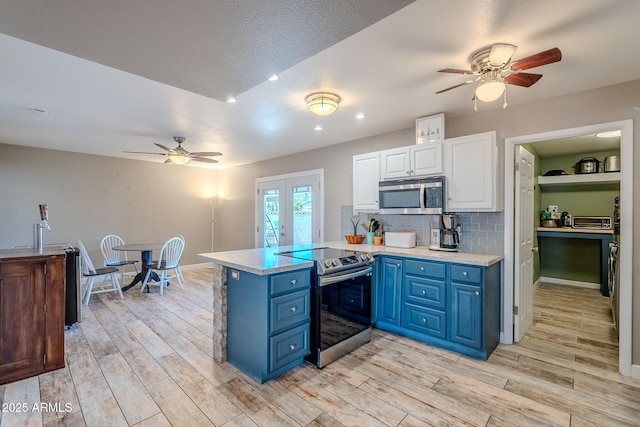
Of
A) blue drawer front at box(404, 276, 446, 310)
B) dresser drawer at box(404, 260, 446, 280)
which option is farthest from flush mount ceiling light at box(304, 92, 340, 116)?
blue drawer front at box(404, 276, 446, 310)

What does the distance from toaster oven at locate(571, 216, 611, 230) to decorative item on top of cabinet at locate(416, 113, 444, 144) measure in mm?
4164

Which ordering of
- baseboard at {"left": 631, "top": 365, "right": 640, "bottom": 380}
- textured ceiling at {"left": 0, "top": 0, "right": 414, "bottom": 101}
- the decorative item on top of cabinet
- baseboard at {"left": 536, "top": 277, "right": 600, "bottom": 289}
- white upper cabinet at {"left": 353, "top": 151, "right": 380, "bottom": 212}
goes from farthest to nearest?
1. baseboard at {"left": 536, "top": 277, "right": 600, "bottom": 289}
2. white upper cabinet at {"left": 353, "top": 151, "right": 380, "bottom": 212}
3. the decorative item on top of cabinet
4. baseboard at {"left": 631, "top": 365, "right": 640, "bottom": 380}
5. textured ceiling at {"left": 0, "top": 0, "right": 414, "bottom": 101}

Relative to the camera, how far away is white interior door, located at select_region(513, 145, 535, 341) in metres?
3.01

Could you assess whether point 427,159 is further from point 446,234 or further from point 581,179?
point 581,179

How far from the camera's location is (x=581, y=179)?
16.6 ft

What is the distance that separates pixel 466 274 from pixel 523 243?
3.30 ft

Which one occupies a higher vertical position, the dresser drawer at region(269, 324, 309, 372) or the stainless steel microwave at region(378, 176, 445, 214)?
the stainless steel microwave at region(378, 176, 445, 214)

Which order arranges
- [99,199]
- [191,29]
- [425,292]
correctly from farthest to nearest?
[99,199]
[425,292]
[191,29]

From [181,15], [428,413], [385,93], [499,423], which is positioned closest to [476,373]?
[499,423]

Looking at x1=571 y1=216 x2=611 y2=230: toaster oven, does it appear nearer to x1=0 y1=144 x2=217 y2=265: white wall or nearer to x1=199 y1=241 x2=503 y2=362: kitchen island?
x1=199 y1=241 x2=503 y2=362: kitchen island

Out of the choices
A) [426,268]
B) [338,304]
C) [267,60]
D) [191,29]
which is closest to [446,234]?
[426,268]

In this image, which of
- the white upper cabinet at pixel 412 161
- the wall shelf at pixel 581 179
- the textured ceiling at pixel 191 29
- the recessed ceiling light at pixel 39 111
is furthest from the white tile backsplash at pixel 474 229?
the recessed ceiling light at pixel 39 111

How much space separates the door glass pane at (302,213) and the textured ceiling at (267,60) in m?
1.07

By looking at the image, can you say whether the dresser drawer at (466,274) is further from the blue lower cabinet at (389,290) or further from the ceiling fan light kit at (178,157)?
the ceiling fan light kit at (178,157)
